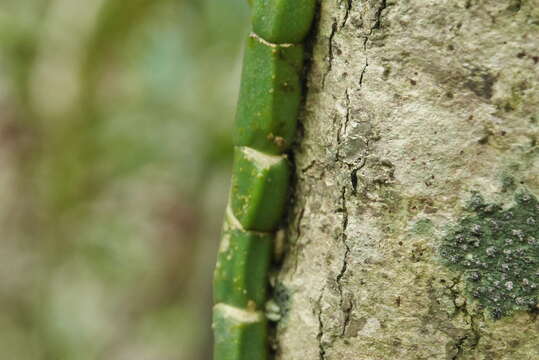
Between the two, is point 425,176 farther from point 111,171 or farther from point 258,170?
point 111,171

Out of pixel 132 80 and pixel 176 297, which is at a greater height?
pixel 132 80

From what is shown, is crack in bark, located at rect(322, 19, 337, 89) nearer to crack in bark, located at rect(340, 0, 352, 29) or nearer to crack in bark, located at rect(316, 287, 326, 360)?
crack in bark, located at rect(340, 0, 352, 29)

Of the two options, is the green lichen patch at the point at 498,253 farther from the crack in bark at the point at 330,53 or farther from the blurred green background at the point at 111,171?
the blurred green background at the point at 111,171

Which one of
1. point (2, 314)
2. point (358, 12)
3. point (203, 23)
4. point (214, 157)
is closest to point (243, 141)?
point (358, 12)

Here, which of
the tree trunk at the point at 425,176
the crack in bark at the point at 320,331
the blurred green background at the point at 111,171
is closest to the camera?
the tree trunk at the point at 425,176

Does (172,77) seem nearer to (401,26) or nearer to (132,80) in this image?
(132,80)

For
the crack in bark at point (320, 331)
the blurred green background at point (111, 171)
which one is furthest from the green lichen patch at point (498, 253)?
the blurred green background at point (111, 171)
